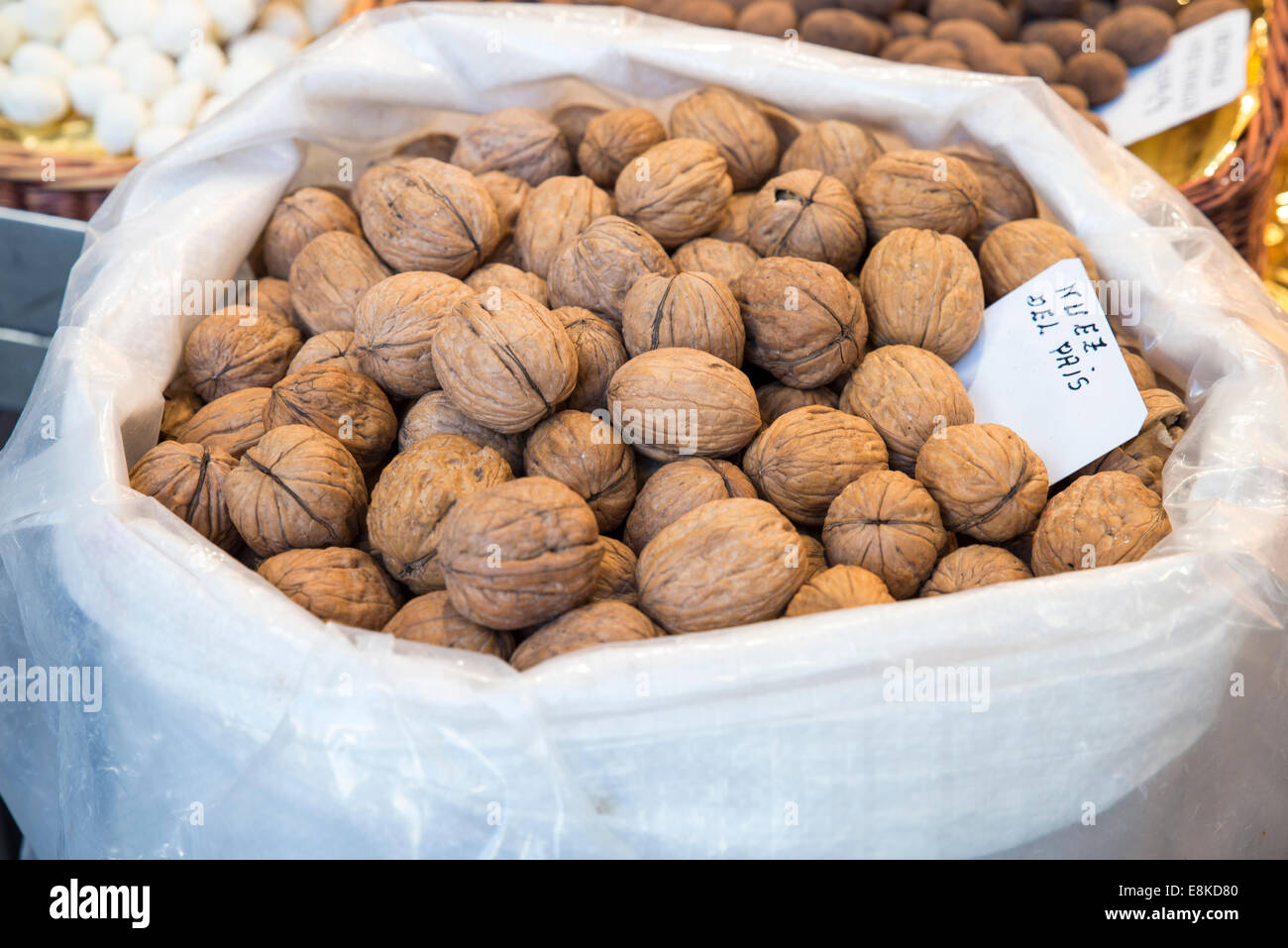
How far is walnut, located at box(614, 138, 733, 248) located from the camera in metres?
1.90

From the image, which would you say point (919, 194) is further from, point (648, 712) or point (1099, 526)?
point (648, 712)

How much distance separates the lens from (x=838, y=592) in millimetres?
1331

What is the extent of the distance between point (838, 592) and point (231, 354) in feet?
3.76

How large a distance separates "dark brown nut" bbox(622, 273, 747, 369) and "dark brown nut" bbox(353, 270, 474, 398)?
282mm

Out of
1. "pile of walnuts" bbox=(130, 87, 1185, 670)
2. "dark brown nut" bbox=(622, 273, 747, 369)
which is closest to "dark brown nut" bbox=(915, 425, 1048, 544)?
"pile of walnuts" bbox=(130, 87, 1185, 670)

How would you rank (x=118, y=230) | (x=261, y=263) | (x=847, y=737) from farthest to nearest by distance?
(x=261, y=263), (x=118, y=230), (x=847, y=737)

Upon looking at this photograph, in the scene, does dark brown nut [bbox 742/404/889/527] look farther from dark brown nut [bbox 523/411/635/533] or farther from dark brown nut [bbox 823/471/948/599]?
dark brown nut [bbox 523/411/635/533]

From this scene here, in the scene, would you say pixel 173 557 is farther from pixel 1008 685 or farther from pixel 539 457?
pixel 1008 685

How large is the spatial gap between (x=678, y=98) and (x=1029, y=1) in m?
1.52

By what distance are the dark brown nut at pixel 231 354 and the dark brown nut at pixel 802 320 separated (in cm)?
86

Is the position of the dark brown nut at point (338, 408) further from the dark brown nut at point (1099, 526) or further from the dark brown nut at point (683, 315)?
the dark brown nut at point (1099, 526)

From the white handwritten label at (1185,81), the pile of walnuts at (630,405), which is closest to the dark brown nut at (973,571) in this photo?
the pile of walnuts at (630,405)

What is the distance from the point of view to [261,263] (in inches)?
84.4

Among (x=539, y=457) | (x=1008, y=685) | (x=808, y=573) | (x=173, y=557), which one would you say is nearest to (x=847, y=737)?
(x=1008, y=685)
